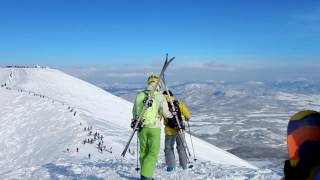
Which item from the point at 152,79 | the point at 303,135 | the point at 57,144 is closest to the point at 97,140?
the point at 57,144

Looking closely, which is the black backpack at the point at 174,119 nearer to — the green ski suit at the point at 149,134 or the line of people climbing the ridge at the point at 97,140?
the green ski suit at the point at 149,134

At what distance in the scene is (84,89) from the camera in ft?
228

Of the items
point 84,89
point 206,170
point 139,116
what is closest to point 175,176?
point 206,170

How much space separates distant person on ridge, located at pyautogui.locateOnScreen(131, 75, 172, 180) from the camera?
12.4 m

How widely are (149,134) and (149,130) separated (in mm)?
118

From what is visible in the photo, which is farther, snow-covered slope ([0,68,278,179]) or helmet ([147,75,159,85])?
snow-covered slope ([0,68,278,179])

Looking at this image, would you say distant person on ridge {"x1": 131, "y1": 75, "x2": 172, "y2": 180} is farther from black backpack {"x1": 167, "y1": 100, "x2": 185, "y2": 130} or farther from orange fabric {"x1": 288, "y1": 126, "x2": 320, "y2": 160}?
orange fabric {"x1": 288, "y1": 126, "x2": 320, "y2": 160}

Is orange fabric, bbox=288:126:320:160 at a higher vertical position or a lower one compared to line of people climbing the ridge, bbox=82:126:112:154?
higher

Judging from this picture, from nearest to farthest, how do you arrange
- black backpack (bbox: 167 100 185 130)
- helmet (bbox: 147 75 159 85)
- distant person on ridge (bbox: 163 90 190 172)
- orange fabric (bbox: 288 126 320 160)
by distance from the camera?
orange fabric (bbox: 288 126 320 160)
helmet (bbox: 147 75 159 85)
black backpack (bbox: 167 100 185 130)
distant person on ridge (bbox: 163 90 190 172)

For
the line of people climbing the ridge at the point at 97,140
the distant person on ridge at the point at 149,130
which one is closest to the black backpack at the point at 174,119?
the distant person on ridge at the point at 149,130

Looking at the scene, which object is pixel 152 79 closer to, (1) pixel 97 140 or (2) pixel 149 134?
(2) pixel 149 134

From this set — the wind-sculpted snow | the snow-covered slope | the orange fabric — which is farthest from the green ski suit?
the orange fabric

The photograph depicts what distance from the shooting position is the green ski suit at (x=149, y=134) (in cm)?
1235

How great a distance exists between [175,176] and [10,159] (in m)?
16.5
